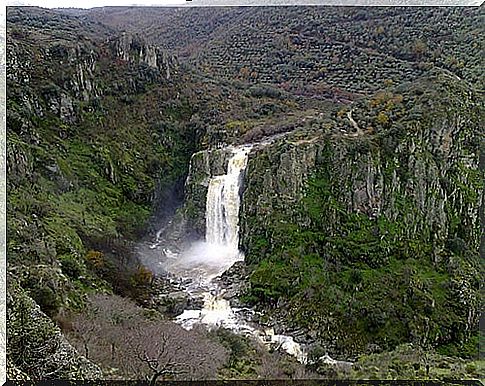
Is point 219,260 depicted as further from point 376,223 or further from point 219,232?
point 376,223

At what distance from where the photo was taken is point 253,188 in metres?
10.7

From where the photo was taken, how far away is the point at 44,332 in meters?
4.29

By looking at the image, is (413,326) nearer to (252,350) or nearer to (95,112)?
(252,350)

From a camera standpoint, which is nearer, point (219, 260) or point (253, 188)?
point (219, 260)

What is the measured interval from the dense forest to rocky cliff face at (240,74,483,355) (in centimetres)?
3

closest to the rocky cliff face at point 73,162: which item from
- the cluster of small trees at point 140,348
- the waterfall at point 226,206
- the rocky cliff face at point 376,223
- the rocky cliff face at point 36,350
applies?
the rocky cliff face at point 36,350

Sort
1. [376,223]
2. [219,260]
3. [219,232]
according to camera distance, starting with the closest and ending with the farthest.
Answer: [376,223] < [219,260] < [219,232]

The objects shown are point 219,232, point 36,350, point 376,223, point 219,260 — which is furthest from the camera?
point 219,232

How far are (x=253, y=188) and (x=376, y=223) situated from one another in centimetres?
220

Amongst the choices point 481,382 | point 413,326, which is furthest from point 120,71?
point 481,382

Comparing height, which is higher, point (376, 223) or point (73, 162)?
point (73, 162)

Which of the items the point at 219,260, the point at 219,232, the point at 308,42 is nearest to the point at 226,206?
the point at 219,232

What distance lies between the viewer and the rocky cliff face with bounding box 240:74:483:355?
8.59 metres

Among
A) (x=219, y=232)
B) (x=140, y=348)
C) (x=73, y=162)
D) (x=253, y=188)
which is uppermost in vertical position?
(x=73, y=162)
